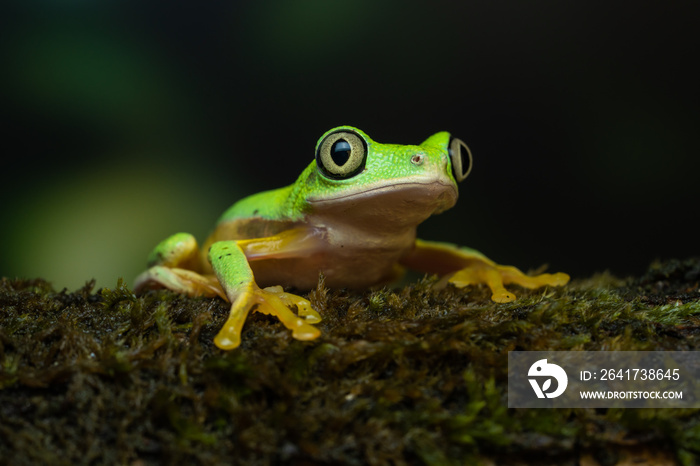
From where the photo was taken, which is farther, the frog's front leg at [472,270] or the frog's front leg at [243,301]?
the frog's front leg at [472,270]

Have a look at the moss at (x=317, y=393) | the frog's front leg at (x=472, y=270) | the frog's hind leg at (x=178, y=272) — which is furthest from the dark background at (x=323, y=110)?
the moss at (x=317, y=393)

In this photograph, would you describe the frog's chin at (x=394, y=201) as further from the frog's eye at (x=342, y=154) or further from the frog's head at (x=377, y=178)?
the frog's eye at (x=342, y=154)

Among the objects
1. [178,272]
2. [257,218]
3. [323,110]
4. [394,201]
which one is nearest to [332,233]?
[394,201]

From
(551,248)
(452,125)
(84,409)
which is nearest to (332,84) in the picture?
(452,125)

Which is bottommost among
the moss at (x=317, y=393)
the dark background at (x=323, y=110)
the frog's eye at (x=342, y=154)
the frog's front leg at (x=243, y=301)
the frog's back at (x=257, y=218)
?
the moss at (x=317, y=393)

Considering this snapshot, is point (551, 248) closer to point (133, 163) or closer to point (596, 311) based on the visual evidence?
point (596, 311)

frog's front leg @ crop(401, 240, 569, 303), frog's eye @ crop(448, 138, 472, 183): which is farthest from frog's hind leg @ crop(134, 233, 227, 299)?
frog's eye @ crop(448, 138, 472, 183)
